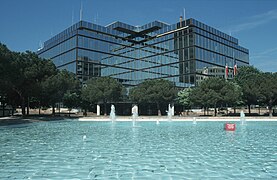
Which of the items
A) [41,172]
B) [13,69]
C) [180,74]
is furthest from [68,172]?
[180,74]

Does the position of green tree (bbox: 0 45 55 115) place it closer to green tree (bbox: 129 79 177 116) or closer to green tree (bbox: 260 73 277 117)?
green tree (bbox: 129 79 177 116)

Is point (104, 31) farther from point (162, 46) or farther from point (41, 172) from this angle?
point (41, 172)

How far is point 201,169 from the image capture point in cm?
865

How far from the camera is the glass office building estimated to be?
229 feet

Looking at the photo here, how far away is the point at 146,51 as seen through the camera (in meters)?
80.4

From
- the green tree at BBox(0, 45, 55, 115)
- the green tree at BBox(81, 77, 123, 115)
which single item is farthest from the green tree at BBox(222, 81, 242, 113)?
the green tree at BBox(0, 45, 55, 115)

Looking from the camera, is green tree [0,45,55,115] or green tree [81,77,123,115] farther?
green tree [81,77,123,115]

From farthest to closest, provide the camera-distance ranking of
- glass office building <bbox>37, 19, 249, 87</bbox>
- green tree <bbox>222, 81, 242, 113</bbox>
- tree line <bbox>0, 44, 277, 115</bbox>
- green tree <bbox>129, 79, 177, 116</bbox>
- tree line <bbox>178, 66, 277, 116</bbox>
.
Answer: glass office building <bbox>37, 19, 249, 87</bbox> < green tree <bbox>129, 79, 177, 116</bbox> < green tree <bbox>222, 81, 242, 113</bbox> < tree line <bbox>178, 66, 277, 116</bbox> < tree line <bbox>0, 44, 277, 115</bbox>

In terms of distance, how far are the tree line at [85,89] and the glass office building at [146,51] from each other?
14.0 meters

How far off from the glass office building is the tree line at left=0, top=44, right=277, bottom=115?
1403 centimetres

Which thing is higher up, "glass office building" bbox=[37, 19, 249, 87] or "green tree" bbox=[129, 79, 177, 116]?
"glass office building" bbox=[37, 19, 249, 87]

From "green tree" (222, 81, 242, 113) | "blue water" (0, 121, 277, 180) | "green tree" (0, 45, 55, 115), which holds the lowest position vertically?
"blue water" (0, 121, 277, 180)

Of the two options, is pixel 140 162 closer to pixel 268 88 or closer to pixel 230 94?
pixel 230 94

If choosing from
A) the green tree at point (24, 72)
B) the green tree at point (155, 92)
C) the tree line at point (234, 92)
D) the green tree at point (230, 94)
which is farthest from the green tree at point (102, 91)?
the green tree at point (230, 94)
